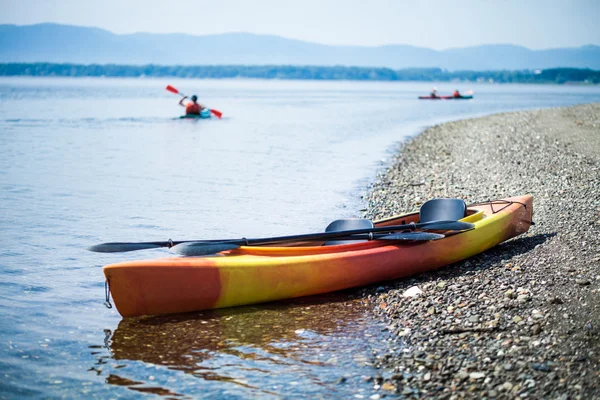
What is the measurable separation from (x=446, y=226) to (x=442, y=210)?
0.77 metres

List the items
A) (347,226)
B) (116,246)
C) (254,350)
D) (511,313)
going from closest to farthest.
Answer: (254,350), (511,313), (116,246), (347,226)

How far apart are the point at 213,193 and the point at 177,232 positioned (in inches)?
173

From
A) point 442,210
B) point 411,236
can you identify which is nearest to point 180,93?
point 442,210

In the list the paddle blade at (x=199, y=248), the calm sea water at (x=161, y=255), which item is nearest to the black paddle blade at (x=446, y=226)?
the calm sea water at (x=161, y=255)

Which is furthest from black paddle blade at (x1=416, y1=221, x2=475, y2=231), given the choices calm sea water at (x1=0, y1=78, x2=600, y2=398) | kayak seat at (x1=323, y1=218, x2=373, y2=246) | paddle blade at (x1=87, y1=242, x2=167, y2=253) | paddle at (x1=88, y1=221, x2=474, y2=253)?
paddle blade at (x1=87, y1=242, x2=167, y2=253)

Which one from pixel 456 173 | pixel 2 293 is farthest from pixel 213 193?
pixel 2 293

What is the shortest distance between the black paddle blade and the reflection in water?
1.40 m

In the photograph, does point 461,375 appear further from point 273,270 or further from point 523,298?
point 273,270

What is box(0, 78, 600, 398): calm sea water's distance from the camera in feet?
18.4

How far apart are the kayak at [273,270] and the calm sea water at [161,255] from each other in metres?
0.20

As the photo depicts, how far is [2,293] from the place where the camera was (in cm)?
795

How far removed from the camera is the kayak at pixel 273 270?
6.61 meters

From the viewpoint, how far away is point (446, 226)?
802 cm

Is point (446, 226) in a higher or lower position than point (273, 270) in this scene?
higher
